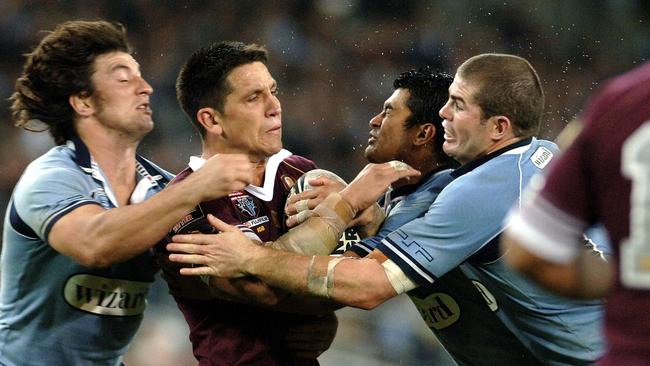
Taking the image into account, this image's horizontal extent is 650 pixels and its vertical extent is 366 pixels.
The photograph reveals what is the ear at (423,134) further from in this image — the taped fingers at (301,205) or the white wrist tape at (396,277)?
the white wrist tape at (396,277)

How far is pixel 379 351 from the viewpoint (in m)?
6.58

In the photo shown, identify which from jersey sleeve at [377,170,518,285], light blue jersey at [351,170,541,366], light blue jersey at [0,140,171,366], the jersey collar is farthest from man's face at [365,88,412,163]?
light blue jersey at [0,140,171,366]

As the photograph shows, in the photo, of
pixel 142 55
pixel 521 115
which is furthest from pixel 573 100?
pixel 521 115

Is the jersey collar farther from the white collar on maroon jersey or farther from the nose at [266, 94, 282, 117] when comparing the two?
the nose at [266, 94, 282, 117]

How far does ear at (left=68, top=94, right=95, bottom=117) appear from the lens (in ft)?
12.8

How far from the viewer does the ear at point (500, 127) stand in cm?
359

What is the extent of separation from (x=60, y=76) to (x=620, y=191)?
269 cm

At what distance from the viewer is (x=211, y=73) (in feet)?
12.2

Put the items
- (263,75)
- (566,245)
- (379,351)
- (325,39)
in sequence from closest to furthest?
(566,245) < (263,75) < (379,351) < (325,39)

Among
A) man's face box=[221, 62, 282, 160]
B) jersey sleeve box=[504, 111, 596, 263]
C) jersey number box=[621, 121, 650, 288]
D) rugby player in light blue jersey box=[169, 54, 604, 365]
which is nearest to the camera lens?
jersey number box=[621, 121, 650, 288]

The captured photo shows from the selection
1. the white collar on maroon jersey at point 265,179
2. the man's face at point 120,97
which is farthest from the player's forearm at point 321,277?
the man's face at point 120,97

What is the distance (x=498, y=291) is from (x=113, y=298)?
141 centimetres

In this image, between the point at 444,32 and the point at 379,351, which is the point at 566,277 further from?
the point at 444,32

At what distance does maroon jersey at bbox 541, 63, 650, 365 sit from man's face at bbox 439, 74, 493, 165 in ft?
5.77
